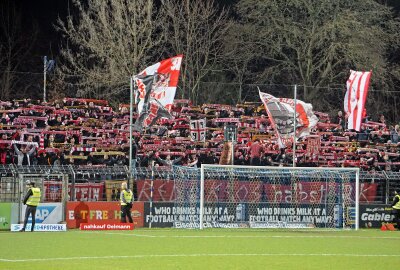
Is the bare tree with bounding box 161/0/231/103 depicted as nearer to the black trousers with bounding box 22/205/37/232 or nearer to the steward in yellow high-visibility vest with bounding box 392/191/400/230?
the steward in yellow high-visibility vest with bounding box 392/191/400/230

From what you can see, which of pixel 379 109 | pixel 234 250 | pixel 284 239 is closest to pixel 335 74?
pixel 379 109

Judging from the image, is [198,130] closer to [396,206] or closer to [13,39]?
[396,206]

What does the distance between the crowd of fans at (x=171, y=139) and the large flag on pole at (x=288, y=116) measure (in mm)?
3360

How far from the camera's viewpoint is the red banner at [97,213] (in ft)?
120

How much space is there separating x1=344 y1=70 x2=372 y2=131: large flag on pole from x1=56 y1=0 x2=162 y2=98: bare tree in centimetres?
1445

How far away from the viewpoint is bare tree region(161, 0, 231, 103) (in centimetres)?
5506

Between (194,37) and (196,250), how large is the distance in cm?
3241

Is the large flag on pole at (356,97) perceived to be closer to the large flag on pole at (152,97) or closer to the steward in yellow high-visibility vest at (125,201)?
the large flag on pole at (152,97)

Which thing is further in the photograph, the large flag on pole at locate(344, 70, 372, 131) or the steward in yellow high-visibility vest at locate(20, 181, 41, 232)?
the large flag on pole at locate(344, 70, 372, 131)

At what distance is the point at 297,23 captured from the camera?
57.6 meters

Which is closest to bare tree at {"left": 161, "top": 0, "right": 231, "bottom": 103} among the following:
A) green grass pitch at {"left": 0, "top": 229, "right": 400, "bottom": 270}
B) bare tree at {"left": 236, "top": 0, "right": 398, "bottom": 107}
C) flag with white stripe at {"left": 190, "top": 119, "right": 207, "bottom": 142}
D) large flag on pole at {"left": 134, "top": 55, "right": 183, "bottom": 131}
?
bare tree at {"left": 236, "top": 0, "right": 398, "bottom": 107}

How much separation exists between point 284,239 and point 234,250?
597 centimetres

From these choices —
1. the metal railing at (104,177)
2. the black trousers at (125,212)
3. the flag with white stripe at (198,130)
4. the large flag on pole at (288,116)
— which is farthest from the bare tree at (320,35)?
the black trousers at (125,212)

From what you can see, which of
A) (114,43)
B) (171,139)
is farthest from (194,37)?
(171,139)
